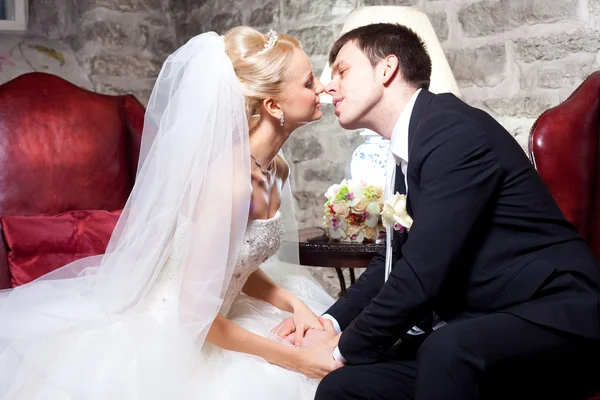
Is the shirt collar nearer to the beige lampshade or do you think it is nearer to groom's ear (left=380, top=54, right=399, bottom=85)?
groom's ear (left=380, top=54, right=399, bottom=85)

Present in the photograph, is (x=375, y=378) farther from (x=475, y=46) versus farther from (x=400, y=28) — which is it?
(x=475, y=46)

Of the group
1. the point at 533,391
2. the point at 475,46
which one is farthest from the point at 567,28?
the point at 533,391

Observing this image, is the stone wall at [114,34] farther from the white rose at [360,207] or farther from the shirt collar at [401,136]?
the shirt collar at [401,136]

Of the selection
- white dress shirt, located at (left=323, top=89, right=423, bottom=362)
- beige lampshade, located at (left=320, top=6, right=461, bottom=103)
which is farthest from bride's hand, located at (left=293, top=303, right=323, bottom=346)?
beige lampshade, located at (left=320, top=6, right=461, bottom=103)

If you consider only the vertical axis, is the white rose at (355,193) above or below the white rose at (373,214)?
above

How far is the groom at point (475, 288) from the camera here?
5.22ft

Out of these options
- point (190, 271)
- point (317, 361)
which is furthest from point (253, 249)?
point (317, 361)

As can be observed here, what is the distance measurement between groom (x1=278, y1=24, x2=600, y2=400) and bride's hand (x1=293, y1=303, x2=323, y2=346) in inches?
7.9

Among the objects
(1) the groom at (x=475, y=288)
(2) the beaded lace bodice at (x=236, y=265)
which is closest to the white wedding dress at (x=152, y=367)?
(2) the beaded lace bodice at (x=236, y=265)

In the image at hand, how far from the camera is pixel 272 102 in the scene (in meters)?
2.14

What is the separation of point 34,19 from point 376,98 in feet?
9.15

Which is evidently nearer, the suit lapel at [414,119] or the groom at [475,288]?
the groom at [475,288]

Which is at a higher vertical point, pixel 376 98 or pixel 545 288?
pixel 376 98

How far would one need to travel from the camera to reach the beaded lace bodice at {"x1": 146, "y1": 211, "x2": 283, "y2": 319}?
2016 mm
